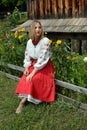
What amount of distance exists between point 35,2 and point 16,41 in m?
3.79

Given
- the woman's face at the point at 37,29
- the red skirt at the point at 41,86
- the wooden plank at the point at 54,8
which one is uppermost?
the woman's face at the point at 37,29

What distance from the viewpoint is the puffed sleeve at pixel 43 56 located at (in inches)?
274

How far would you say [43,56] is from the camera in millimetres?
7023

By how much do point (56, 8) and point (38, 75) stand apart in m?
5.62

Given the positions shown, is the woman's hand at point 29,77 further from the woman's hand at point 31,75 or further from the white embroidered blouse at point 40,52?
the white embroidered blouse at point 40,52

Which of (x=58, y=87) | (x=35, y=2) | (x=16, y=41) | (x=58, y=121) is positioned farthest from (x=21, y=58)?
(x=35, y=2)

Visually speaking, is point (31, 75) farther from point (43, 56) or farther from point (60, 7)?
point (60, 7)

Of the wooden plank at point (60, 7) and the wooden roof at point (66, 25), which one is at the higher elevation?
the wooden plank at point (60, 7)

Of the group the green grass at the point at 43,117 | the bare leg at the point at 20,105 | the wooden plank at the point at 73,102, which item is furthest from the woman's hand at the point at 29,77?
the wooden plank at the point at 73,102

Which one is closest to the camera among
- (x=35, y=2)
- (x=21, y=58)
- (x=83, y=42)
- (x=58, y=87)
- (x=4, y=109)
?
(x=4, y=109)

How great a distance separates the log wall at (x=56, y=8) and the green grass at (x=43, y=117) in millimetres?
4760

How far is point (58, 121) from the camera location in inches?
243

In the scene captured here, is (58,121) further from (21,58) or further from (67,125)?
(21,58)

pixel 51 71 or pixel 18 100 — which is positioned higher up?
pixel 51 71
